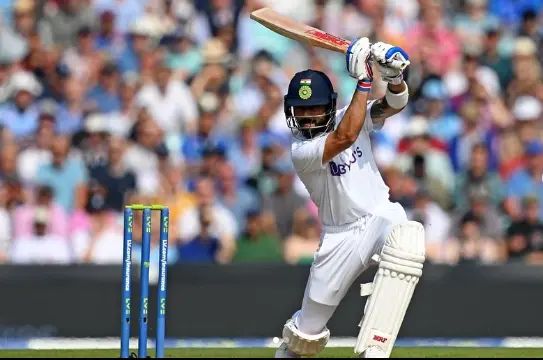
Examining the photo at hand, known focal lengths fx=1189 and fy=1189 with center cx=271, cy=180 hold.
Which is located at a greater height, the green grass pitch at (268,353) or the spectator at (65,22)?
the spectator at (65,22)

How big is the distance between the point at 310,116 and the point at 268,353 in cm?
236

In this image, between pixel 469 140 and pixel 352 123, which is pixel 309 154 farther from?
pixel 469 140

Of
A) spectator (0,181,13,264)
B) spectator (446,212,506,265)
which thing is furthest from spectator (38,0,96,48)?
spectator (446,212,506,265)

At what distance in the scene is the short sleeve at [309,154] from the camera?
6.05 meters

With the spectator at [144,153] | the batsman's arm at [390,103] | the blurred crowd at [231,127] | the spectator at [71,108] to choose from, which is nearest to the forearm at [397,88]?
the batsman's arm at [390,103]

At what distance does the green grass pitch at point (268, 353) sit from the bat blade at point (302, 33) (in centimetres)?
216

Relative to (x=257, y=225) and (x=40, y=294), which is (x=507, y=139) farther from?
(x=40, y=294)

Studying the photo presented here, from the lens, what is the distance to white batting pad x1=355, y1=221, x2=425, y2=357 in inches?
228

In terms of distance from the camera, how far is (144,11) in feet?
37.4

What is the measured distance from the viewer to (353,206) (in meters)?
6.23

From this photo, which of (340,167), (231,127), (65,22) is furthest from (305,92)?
(65,22)

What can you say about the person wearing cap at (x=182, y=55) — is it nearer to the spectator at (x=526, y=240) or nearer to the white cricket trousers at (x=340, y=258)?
the spectator at (x=526, y=240)

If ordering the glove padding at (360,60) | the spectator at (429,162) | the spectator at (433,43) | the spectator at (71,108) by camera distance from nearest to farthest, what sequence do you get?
1. the glove padding at (360,60)
2. the spectator at (429,162)
3. the spectator at (71,108)
4. the spectator at (433,43)

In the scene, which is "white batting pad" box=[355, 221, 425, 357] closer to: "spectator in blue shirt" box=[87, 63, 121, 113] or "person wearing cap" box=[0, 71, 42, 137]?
"person wearing cap" box=[0, 71, 42, 137]
